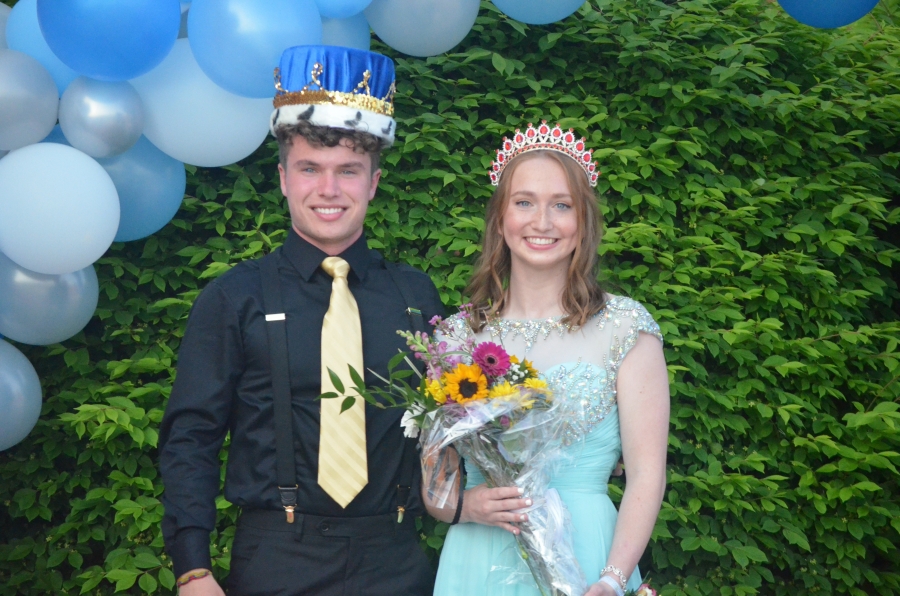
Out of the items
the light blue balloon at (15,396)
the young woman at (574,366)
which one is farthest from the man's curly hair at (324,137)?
the light blue balloon at (15,396)

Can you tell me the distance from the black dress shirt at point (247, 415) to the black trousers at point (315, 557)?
4cm

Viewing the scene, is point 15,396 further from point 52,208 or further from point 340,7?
point 340,7

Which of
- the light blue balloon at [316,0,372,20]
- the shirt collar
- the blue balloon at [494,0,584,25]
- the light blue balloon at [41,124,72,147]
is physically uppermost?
the blue balloon at [494,0,584,25]

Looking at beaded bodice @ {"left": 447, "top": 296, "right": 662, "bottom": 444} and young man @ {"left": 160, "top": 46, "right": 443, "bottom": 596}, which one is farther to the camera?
beaded bodice @ {"left": 447, "top": 296, "right": 662, "bottom": 444}

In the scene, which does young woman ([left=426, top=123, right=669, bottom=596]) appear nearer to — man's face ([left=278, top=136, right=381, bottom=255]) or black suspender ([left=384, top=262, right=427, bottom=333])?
black suspender ([left=384, top=262, right=427, bottom=333])

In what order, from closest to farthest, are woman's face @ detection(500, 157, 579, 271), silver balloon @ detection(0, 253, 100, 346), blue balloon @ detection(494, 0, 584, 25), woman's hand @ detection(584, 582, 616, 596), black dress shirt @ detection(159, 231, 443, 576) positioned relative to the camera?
woman's hand @ detection(584, 582, 616, 596)
black dress shirt @ detection(159, 231, 443, 576)
woman's face @ detection(500, 157, 579, 271)
silver balloon @ detection(0, 253, 100, 346)
blue balloon @ detection(494, 0, 584, 25)

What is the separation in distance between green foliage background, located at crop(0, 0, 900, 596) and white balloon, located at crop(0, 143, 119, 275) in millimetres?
637

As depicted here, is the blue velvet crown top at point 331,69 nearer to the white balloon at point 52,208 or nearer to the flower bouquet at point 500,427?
the flower bouquet at point 500,427

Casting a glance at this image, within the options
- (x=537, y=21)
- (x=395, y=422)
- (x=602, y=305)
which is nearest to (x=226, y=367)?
(x=395, y=422)

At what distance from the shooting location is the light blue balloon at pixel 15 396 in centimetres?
289

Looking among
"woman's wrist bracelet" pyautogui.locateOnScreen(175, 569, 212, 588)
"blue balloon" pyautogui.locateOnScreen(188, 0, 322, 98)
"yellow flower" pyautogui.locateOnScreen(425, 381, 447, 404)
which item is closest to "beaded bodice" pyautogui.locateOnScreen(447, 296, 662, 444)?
"yellow flower" pyautogui.locateOnScreen(425, 381, 447, 404)

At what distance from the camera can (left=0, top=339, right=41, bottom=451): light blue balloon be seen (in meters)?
2.89

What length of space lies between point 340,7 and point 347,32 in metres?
0.17

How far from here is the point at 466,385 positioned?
1.84 m
